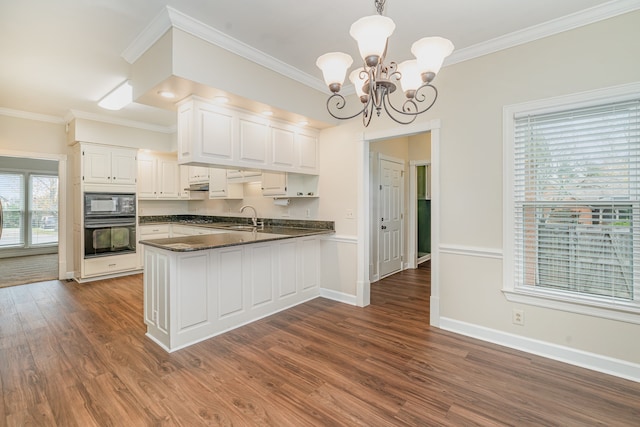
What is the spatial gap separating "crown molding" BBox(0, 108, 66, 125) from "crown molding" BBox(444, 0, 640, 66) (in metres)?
6.21

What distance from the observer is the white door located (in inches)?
202

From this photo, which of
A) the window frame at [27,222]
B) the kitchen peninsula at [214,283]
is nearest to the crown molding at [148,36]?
the kitchen peninsula at [214,283]

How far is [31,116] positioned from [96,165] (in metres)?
1.21

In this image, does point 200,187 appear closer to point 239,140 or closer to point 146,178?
point 146,178

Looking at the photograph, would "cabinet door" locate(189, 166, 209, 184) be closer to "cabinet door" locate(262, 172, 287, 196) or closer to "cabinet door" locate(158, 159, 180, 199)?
"cabinet door" locate(158, 159, 180, 199)

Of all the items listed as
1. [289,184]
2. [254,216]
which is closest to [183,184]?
[254,216]

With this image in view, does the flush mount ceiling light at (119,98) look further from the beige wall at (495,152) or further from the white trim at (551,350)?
the white trim at (551,350)

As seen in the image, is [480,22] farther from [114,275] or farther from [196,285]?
[114,275]

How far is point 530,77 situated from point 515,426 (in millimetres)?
2725

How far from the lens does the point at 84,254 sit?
4.95 metres

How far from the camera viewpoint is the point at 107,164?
5207 mm

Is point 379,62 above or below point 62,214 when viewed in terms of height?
above

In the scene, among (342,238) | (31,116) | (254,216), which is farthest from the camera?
(254,216)

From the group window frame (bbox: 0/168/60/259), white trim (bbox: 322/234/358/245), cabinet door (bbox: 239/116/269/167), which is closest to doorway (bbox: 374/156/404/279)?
white trim (bbox: 322/234/358/245)
